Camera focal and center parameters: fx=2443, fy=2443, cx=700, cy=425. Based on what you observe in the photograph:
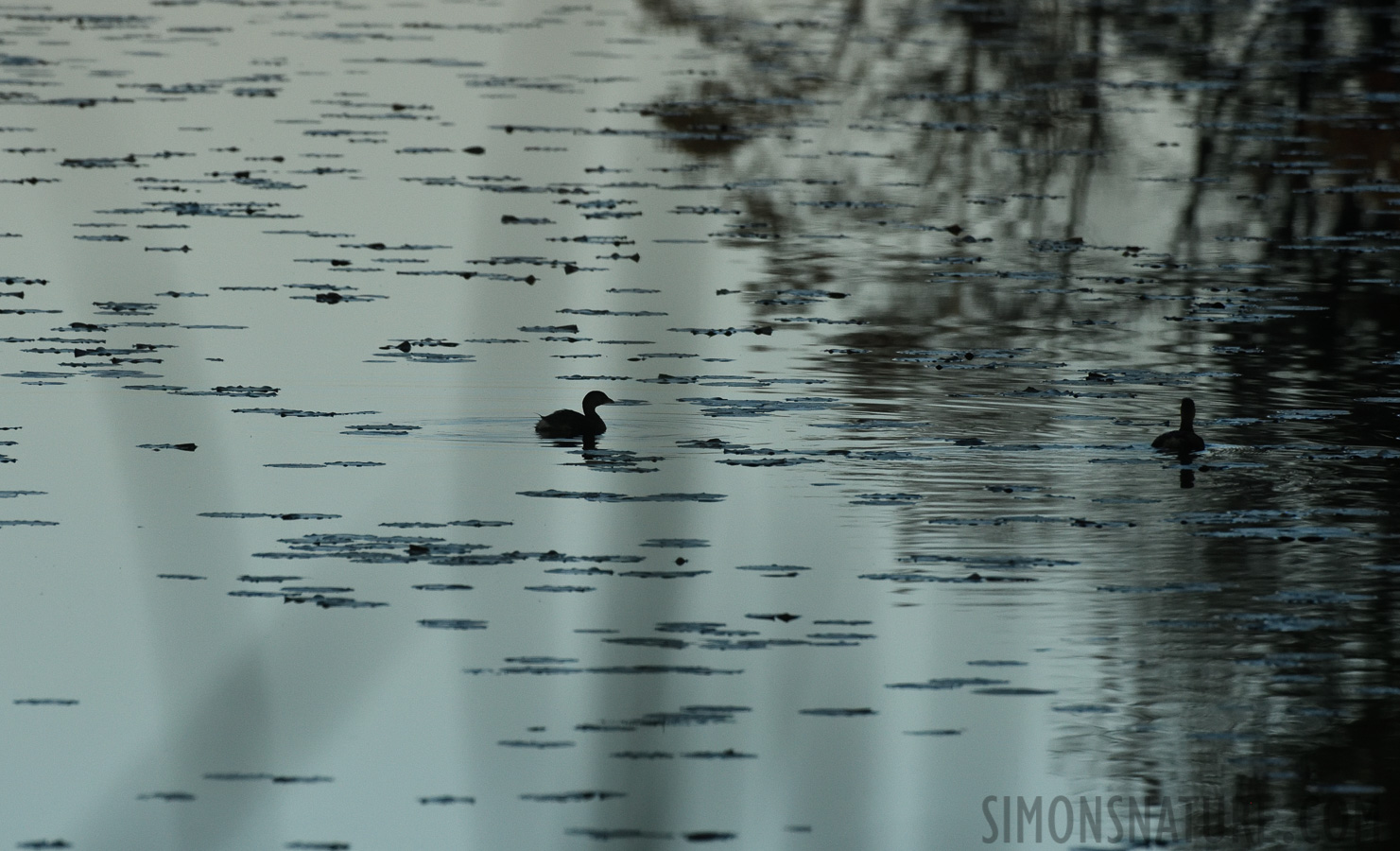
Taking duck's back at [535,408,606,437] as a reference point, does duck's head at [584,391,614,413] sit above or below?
above

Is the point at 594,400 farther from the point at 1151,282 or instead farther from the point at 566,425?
the point at 1151,282

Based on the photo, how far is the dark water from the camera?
6363 mm

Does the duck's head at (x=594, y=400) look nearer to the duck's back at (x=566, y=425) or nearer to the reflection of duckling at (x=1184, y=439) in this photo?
the duck's back at (x=566, y=425)

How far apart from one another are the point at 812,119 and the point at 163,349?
9.36 m

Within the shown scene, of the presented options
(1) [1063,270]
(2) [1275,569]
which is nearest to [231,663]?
(2) [1275,569]

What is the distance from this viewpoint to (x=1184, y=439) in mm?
10078

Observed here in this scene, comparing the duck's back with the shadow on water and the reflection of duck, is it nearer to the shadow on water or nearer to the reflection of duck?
the reflection of duck

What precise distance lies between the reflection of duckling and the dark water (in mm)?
84

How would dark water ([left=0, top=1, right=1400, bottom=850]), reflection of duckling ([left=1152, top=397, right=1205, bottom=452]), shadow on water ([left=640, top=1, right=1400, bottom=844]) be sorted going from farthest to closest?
reflection of duckling ([left=1152, top=397, right=1205, bottom=452]) < shadow on water ([left=640, top=1, right=1400, bottom=844]) < dark water ([left=0, top=1, right=1400, bottom=850])

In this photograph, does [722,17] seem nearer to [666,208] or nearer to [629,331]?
[666,208]

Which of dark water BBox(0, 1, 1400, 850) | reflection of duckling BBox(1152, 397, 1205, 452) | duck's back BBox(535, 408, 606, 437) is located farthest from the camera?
duck's back BBox(535, 408, 606, 437)

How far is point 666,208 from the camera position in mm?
16156

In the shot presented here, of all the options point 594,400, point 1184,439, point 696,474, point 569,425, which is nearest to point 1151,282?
point 1184,439

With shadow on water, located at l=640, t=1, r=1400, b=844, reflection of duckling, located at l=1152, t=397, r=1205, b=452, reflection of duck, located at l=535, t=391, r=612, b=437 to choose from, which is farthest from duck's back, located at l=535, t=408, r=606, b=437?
reflection of duckling, located at l=1152, t=397, r=1205, b=452
